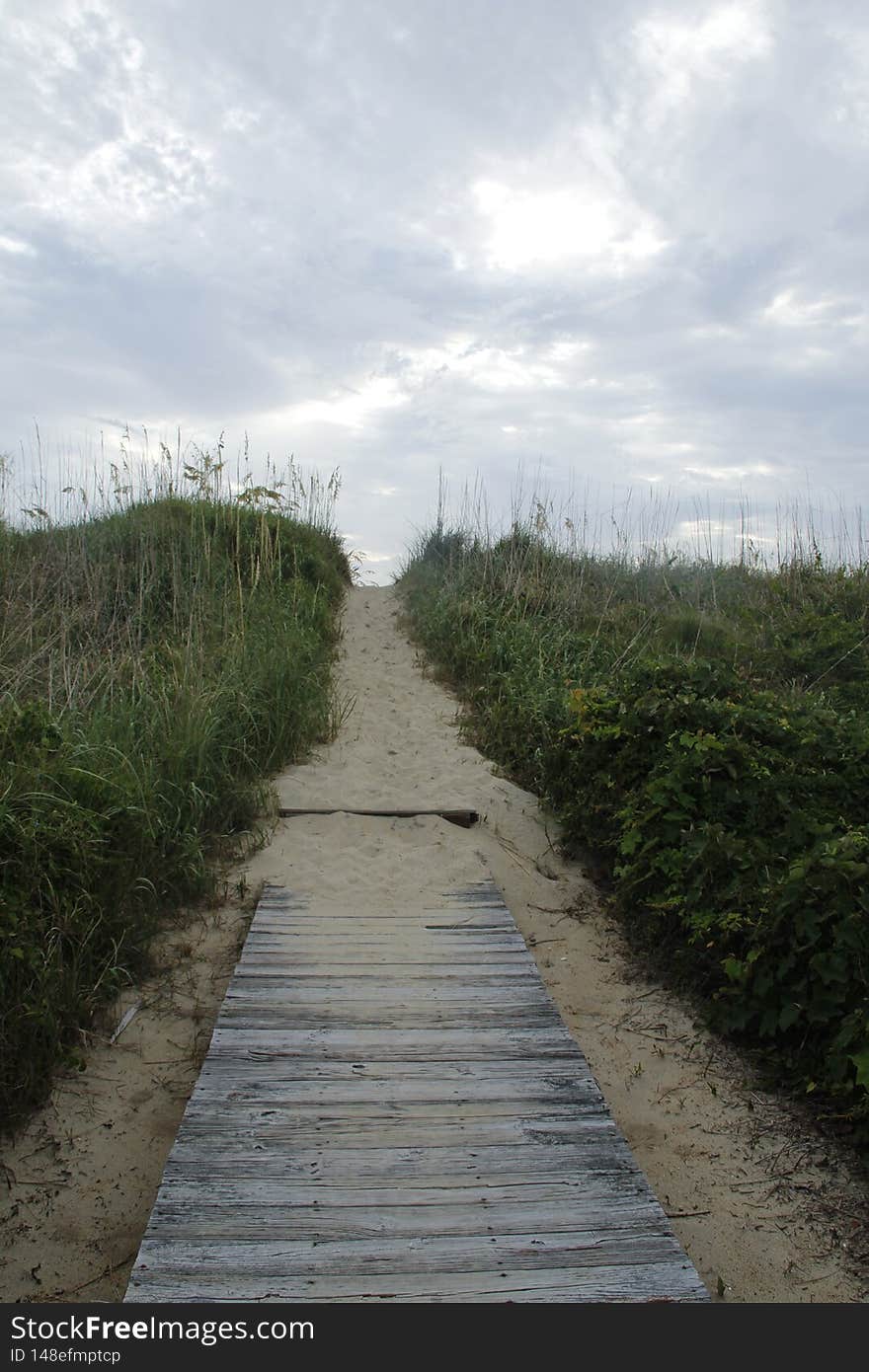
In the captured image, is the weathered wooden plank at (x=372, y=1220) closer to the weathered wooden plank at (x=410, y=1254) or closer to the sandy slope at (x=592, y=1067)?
the weathered wooden plank at (x=410, y=1254)

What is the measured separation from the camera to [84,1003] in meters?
3.33

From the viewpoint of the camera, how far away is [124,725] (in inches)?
195

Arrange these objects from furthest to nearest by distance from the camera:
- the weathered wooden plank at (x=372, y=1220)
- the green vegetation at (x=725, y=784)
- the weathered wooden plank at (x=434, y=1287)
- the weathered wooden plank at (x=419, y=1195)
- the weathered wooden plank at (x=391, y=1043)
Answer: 1. the green vegetation at (x=725, y=784)
2. the weathered wooden plank at (x=391, y=1043)
3. the weathered wooden plank at (x=419, y=1195)
4. the weathered wooden plank at (x=372, y=1220)
5. the weathered wooden plank at (x=434, y=1287)

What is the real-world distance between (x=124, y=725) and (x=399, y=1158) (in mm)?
3183

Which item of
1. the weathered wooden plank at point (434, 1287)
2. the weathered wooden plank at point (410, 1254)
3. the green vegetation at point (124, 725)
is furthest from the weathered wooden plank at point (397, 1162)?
the green vegetation at point (124, 725)

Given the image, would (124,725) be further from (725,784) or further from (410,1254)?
(410,1254)

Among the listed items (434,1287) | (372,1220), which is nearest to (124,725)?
(372,1220)

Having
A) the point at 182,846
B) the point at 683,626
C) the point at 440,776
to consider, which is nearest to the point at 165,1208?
the point at 182,846

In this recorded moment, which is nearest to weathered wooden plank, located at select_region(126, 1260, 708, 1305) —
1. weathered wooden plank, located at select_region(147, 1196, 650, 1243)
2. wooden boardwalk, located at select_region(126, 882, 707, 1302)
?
wooden boardwalk, located at select_region(126, 882, 707, 1302)

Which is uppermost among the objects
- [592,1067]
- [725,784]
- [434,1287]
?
[725,784]

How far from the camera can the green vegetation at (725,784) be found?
3.14m

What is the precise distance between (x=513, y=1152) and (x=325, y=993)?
3.65 feet

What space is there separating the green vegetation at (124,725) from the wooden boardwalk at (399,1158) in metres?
0.65
